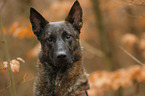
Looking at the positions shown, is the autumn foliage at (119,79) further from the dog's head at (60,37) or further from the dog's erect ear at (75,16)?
the dog's erect ear at (75,16)

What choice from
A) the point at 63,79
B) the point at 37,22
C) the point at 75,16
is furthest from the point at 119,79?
the point at 37,22

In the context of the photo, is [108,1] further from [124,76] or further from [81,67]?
[81,67]

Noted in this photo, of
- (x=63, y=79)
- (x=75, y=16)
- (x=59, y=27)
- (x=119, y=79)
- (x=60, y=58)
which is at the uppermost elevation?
(x=75, y=16)

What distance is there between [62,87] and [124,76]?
277cm

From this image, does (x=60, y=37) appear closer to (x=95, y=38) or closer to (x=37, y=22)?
(x=37, y=22)

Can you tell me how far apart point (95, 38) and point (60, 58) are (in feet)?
28.5

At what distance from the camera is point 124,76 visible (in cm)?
537

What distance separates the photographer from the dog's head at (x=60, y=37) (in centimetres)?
307

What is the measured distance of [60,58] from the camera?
3.00 metres

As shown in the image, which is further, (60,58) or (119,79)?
(119,79)

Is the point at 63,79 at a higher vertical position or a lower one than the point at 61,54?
lower

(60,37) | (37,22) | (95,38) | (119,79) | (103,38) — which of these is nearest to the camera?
(60,37)

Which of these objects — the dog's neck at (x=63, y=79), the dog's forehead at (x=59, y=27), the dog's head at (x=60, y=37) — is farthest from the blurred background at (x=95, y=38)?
the dog's forehead at (x=59, y=27)

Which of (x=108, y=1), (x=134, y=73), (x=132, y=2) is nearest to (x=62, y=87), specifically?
(x=132, y=2)
